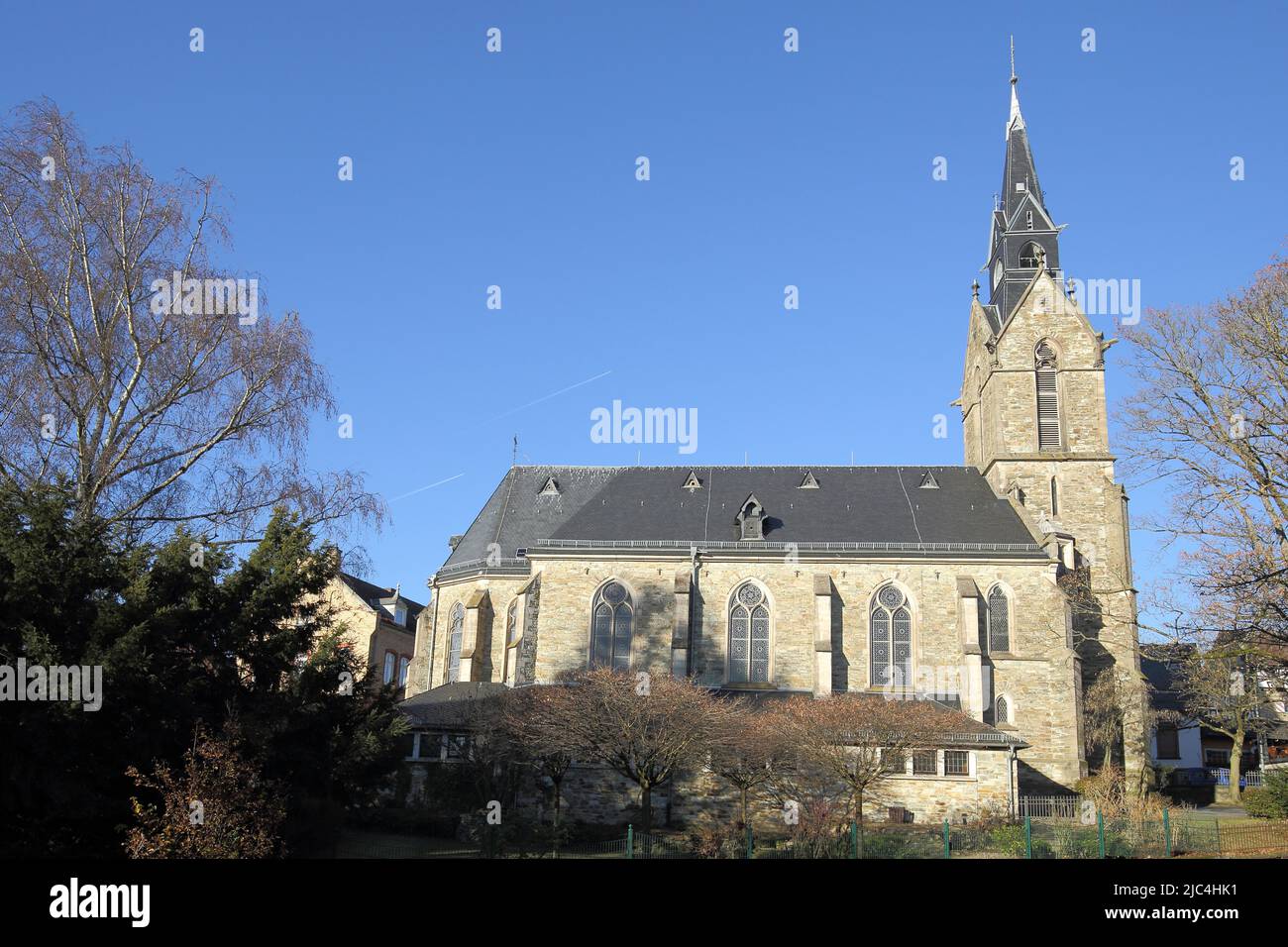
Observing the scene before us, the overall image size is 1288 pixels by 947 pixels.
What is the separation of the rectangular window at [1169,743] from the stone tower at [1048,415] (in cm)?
2226

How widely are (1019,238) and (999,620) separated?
16542 millimetres

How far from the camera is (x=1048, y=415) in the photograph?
135ft

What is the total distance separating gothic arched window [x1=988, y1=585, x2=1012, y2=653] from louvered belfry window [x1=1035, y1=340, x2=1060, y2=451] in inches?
276

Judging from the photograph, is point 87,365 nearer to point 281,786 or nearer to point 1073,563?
point 281,786

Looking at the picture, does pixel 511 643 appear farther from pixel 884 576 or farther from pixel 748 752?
pixel 884 576

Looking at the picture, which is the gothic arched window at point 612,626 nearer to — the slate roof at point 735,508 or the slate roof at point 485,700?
the slate roof at point 735,508

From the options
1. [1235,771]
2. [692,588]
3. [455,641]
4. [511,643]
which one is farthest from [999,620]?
[455,641]

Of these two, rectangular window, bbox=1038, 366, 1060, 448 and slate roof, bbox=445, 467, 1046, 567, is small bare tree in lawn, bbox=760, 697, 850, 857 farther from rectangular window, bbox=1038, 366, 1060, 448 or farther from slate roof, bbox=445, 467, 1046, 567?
rectangular window, bbox=1038, 366, 1060, 448

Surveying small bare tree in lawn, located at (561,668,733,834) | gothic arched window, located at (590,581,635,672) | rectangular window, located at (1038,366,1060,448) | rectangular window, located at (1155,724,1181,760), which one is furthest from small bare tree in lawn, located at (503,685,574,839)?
rectangular window, located at (1155,724,1181,760)

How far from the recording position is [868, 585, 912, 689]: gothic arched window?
36312mm

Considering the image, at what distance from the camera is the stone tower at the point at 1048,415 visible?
37.8 meters

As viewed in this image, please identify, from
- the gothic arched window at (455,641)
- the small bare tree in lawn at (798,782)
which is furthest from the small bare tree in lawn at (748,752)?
the gothic arched window at (455,641)

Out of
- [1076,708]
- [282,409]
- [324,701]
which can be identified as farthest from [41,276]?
[1076,708]

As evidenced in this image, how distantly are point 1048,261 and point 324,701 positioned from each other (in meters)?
33.9
